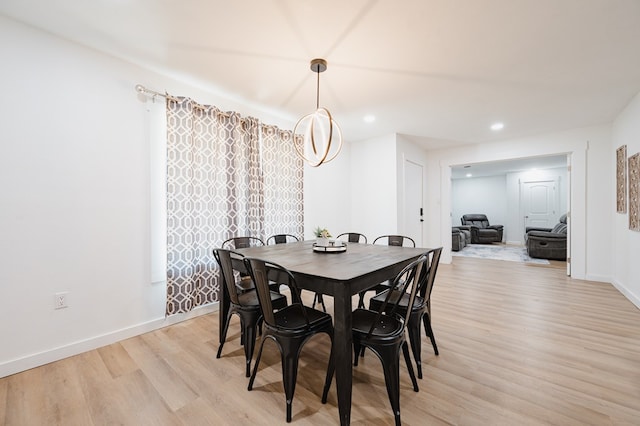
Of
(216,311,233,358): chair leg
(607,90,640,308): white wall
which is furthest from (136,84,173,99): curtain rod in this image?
(607,90,640,308): white wall

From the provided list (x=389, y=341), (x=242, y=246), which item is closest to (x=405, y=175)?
(x=242, y=246)

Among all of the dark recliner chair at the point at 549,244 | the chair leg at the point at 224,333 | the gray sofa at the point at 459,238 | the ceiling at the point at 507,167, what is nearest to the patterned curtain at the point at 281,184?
the chair leg at the point at 224,333

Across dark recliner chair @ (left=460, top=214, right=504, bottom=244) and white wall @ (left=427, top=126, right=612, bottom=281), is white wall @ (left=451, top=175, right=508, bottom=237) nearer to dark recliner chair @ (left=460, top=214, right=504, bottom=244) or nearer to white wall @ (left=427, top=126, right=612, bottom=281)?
dark recliner chair @ (left=460, top=214, right=504, bottom=244)

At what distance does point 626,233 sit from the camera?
364 cm

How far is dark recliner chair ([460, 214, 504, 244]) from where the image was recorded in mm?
8711

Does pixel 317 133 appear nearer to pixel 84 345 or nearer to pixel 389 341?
pixel 389 341

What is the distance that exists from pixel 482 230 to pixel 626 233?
5.26m

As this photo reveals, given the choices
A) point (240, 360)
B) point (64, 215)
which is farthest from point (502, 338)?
point (64, 215)

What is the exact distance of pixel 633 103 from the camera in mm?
3320

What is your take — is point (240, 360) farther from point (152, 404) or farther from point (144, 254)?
point (144, 254)

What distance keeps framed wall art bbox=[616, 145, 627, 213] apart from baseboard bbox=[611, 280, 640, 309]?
1.05 m

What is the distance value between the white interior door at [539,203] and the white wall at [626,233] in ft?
14.6

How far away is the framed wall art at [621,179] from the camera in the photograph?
144 inches

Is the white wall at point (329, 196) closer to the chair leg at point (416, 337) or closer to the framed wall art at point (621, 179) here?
the chair leg at point (416, 337)
